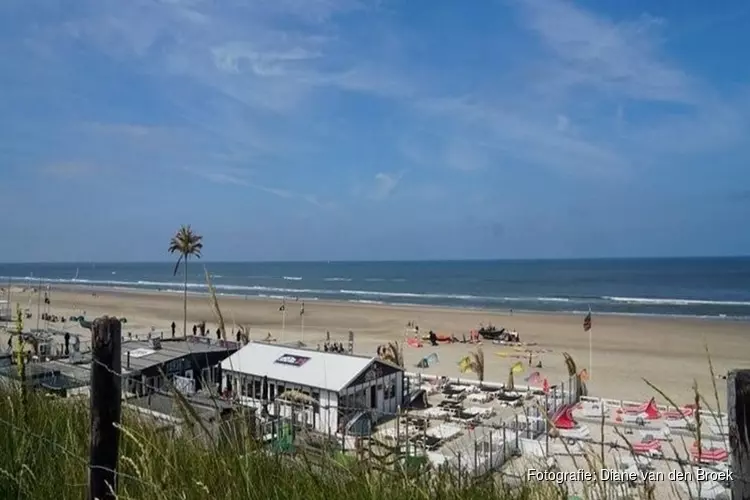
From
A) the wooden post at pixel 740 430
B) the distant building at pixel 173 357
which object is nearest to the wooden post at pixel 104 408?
the wooden post at pixel 740 430

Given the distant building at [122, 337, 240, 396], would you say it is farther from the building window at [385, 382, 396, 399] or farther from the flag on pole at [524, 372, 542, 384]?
the flag on pole at [524, 372, 542, 384]

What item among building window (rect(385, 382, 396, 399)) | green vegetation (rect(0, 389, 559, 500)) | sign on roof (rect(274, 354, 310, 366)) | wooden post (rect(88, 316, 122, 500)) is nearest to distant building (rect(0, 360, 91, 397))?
green vegetation (rect(0, 389, 559, 500))

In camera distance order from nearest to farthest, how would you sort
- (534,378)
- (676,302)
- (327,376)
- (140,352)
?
(327,376), (140,352), (534,378), (676,302)

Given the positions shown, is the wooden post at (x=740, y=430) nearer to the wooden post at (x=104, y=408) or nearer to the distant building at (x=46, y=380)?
the wooden post at (x=104, y=408)

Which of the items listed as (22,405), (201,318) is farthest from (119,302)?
(22,405)

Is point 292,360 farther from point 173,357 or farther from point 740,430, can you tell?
point 740,430

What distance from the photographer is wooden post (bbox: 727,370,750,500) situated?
4.98 feet

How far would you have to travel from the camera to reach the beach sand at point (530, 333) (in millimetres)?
24016

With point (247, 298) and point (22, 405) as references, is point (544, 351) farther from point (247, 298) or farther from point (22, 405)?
point (247, 298)

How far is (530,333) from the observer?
3656 centimetres

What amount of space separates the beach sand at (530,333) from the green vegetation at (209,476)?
1807 cm

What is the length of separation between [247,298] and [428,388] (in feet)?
143

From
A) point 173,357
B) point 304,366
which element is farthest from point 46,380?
point 173,357

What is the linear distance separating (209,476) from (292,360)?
1532 cm
